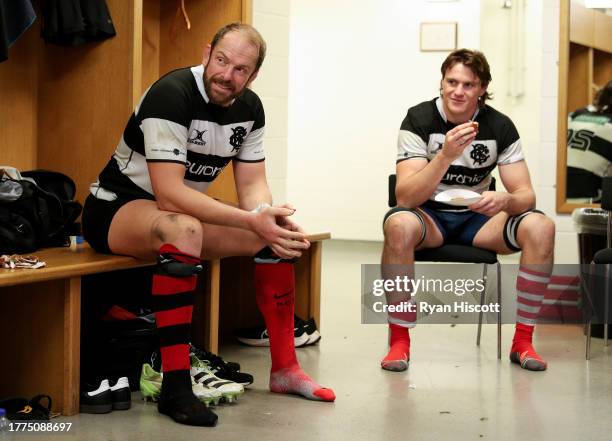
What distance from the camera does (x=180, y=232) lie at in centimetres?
238

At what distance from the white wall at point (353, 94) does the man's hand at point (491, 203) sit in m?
4.11

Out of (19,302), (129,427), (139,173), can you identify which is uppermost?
(139,173)

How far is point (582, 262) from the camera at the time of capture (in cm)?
390

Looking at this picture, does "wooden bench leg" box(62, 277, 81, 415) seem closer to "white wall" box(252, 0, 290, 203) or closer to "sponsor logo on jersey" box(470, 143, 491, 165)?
"sponsor logo on jersey" box(470, 143, 491, 165)

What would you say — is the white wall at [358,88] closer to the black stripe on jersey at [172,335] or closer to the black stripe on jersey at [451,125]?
the black stripe on jersey at [451,125]

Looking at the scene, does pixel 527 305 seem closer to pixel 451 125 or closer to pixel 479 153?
pixel 479 153

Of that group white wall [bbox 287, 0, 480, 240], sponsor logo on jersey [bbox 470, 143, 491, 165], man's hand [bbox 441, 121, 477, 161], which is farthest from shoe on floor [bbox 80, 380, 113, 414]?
white wall [bbox 287, 0, 480, 240]

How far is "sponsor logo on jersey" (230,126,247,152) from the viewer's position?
2.67 m

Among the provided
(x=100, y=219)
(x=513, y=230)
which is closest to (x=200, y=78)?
(x=100, y=219)

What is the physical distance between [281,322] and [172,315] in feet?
1.30

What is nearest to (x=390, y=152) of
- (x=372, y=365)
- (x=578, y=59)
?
(x=578, y=59)

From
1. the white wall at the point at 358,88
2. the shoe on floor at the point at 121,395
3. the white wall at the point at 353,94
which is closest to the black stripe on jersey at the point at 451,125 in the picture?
the shoe on floor at the point at 121,395

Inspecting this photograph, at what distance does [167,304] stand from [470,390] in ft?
3.31

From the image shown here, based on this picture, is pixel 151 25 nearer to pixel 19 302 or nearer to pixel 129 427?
pixel 19 302
